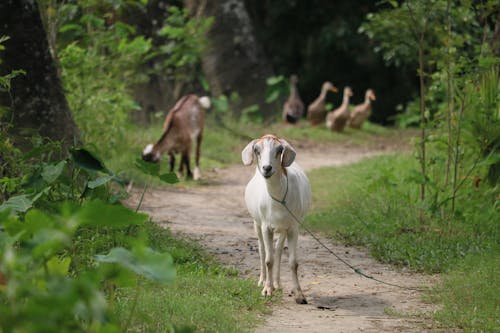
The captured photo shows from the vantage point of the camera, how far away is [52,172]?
587 cm

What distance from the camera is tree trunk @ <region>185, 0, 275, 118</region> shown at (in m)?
19.6

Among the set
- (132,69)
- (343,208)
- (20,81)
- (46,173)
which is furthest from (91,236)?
(132,69)

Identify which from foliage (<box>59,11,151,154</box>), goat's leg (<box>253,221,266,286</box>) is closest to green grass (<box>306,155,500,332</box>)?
goat's leg (<box>253,221,266,286</box>)

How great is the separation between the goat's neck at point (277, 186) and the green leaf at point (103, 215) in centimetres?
300

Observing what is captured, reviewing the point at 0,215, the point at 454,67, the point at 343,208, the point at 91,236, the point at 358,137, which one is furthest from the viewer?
the point at 358,137

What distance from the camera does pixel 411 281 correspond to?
7.50 meters

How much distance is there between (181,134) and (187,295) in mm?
6608

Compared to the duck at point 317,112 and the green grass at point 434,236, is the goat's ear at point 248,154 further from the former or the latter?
the duck at point 317,112

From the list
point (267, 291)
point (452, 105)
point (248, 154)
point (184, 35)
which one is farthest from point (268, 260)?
point (184, 35)

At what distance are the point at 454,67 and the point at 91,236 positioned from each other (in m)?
4.10

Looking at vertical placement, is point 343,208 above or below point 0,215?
below

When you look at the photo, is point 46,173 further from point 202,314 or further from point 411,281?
point 411,281

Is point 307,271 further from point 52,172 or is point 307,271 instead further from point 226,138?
point 226,138

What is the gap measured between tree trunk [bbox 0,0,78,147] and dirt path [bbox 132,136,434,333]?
1.53 metres
